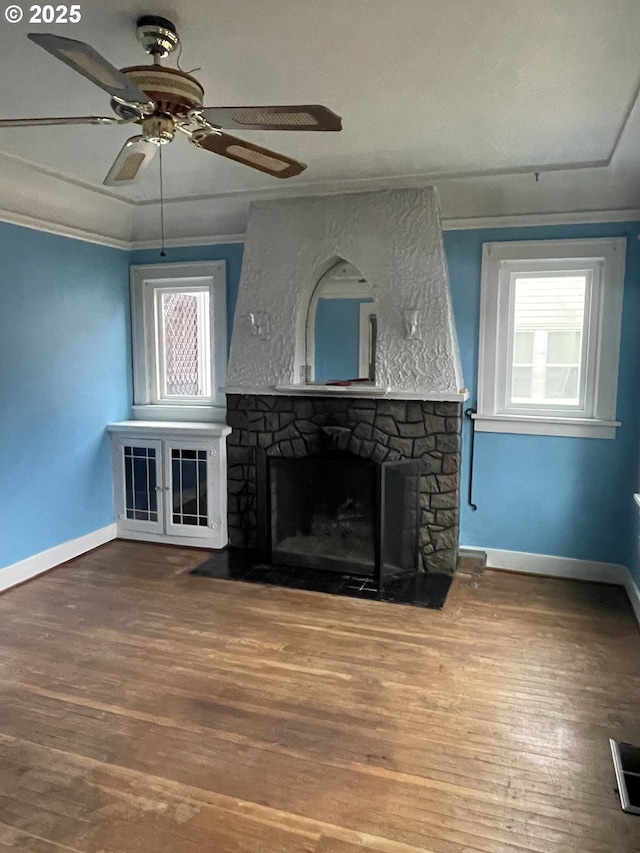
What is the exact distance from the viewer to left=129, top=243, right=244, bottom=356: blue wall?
4.61 metres

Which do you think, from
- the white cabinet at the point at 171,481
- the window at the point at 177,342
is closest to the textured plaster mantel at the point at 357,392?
the white cabinet at the point at 171,481

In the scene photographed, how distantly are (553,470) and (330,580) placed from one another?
5.55 feet

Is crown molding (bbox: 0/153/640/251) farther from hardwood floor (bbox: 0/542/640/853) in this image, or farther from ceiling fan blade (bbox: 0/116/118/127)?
hardwood floor (bbox: 0/542/640/853)

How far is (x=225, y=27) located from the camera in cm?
202

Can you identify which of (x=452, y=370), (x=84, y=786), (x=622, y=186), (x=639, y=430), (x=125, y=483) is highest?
(x=622, y=186)

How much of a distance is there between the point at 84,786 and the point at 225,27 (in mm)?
2713

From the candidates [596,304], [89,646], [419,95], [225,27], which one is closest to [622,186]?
[596,304]

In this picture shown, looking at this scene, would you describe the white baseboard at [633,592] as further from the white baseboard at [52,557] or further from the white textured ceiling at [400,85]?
the white baseboard at [52,557]

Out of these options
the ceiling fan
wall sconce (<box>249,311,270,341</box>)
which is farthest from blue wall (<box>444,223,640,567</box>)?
the ceiling fan

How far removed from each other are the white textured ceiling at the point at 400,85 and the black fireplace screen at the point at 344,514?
193 centimetres

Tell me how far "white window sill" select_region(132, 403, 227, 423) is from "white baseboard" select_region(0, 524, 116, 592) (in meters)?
0.96

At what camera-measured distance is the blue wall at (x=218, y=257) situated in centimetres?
461

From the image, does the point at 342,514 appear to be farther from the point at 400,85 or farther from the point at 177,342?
the point at 400,85

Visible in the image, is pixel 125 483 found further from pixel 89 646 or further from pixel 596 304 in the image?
pixel 596 304
